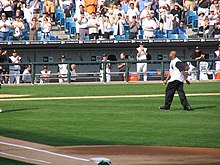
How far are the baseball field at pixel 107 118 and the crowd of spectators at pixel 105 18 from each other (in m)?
4.10

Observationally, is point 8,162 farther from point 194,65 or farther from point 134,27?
point 134,27

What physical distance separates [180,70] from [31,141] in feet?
20.1

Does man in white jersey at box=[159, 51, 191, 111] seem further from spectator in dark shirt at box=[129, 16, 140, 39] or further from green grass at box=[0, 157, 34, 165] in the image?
spectator in dark shirt at box=[129, 16, 140, 39]

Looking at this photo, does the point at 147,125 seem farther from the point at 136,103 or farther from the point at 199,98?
the point at 199,98

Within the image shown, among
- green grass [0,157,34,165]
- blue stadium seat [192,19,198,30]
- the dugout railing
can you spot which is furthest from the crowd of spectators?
green grass [0,157,34,165]

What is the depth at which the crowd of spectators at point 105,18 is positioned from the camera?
105 feet

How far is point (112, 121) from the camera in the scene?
19062 mm

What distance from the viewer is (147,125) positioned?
18.3m

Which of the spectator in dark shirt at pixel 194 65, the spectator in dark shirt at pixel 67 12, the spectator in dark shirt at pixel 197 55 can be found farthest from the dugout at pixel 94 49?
the spectator in dark shirt at pixel 67 12

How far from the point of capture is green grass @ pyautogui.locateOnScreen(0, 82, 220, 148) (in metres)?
16.2

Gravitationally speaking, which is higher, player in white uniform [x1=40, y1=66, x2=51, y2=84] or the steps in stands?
the steps in stands

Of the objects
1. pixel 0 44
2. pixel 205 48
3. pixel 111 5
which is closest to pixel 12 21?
pixel 0 44

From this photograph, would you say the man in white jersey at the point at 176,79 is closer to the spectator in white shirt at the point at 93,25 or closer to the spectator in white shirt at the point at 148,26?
the spectator in white shirt at the point at 93,25

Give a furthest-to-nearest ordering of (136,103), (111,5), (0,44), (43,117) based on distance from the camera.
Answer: (111,5), (0,44), (136,103), (43,117)
